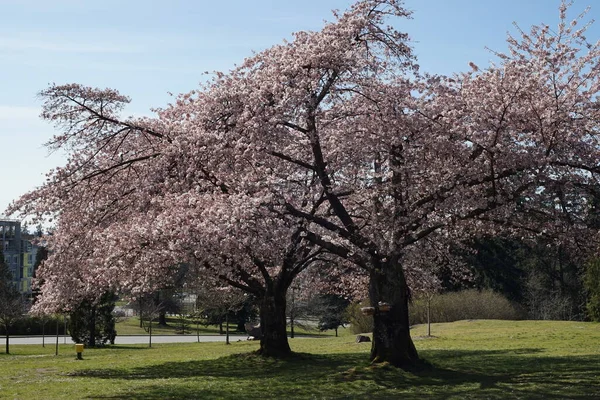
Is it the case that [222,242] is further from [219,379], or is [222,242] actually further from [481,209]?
[481,209]

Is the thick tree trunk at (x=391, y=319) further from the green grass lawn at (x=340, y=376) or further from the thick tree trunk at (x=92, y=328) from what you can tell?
the thick tree trunk at (x=92, y=328)

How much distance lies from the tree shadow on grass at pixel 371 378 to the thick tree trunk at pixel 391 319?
49 centimetres

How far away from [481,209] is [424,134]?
2314 millimetres

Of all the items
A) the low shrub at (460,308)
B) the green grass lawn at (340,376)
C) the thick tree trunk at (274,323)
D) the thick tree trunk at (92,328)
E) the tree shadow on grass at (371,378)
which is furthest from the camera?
the low shrub at (460,308)

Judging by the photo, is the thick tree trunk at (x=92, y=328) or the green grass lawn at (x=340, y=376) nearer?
the green grass lawn at (x=340, y=376)

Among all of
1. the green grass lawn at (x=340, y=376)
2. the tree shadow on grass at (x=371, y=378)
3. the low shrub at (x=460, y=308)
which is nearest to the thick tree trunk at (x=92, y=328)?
the green grass lawn at (x=340, y=376)

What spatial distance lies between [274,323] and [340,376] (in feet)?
23.9

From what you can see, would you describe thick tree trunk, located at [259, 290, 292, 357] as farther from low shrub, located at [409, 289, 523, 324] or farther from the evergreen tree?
low shrub, located at [409, 289, 523, 324]

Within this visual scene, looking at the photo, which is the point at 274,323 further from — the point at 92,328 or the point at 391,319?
the point at 92,328

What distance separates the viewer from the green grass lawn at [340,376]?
15.3 meters

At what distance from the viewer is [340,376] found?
58.8 ft

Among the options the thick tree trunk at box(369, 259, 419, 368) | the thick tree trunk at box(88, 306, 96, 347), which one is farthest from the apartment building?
the thick tree trunk at box(369, 259, 419, 368)

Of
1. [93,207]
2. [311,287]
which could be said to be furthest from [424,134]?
[311,287]

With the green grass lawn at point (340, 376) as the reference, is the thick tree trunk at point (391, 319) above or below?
above
